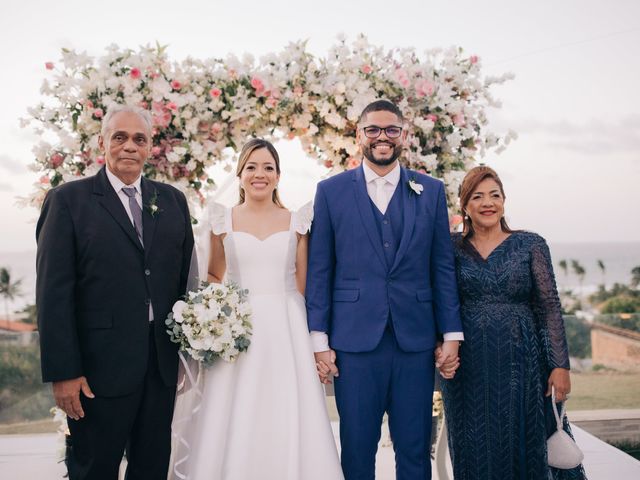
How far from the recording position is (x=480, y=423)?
338 cm

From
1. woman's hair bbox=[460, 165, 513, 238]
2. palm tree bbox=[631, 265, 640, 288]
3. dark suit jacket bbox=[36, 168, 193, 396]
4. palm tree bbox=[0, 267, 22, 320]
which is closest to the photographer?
dark suit jacket bbox=[36, 168, 193, 396]

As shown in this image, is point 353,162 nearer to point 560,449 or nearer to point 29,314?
point 560,449

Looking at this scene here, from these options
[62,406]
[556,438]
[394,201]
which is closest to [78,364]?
[62,406]

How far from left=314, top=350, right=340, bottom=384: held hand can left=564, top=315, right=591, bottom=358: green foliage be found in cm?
557

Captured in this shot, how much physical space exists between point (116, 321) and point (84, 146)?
2067mm

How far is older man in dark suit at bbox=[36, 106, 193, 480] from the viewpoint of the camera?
286 centimetres

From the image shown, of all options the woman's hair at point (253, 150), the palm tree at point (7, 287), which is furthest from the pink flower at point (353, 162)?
the palm tree at point (7, 287)

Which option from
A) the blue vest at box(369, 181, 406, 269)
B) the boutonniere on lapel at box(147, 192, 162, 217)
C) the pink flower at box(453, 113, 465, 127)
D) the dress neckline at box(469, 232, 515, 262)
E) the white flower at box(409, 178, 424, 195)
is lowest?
the dress neckline at box(469, 232, 515, 262)

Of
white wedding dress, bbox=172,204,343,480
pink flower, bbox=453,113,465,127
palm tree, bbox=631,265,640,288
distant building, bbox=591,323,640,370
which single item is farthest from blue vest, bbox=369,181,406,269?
palm tree, bbox=631,265,640,288

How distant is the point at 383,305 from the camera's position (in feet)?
10.6

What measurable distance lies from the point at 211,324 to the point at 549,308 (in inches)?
74.9

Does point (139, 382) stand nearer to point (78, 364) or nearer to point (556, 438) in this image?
point (78, 364)

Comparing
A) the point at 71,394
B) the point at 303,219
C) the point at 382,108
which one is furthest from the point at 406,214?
the point at 71,394

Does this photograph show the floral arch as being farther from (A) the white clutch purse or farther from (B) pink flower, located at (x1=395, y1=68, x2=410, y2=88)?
(A) the white clutch purse
